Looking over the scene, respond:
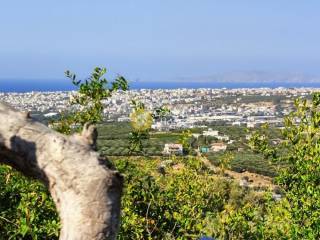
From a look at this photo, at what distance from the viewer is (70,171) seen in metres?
2.89

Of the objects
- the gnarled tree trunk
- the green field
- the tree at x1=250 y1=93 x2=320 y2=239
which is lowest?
the green field

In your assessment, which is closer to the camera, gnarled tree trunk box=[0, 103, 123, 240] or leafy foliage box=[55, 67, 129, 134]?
gnarled tree trunk box=[0, 103, 123, 240]

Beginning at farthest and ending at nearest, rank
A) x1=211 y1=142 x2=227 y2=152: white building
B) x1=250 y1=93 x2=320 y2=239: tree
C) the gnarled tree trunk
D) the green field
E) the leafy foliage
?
1. x1=211 y1=142 x2=227 y2=152: white building
2. the green field
3. x1=250 y1=93 x2=320 y2=239: tree
4. the leafy foliage
5. the gnarled tree trunk

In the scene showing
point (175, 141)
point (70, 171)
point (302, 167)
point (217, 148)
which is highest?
point (70, 171)

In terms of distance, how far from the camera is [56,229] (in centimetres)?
612

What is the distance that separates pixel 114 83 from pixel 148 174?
1782 millimetres

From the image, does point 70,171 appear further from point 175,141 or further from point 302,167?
point 175,141

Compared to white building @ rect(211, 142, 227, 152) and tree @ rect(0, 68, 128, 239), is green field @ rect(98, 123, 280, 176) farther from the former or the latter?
tree @ rect(0, 68, 128, 239)

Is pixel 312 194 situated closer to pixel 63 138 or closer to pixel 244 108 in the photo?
pixel 63 138

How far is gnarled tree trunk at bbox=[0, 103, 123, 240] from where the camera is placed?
9.34ft

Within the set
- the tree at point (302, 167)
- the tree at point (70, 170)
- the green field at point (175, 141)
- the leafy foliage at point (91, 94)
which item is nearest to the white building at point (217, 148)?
the green field at point (175, 141)

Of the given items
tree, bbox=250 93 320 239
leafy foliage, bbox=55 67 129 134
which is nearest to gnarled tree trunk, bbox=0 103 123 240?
leafy foliage, bbox=55 67 129 134

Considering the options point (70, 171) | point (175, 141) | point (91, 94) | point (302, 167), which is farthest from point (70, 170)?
point (175, 141)

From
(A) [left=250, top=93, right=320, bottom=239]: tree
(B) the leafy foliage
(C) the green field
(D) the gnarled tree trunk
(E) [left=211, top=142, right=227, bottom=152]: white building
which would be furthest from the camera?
(E) [left=211, top=142, right=227, bottom=152]: white building
